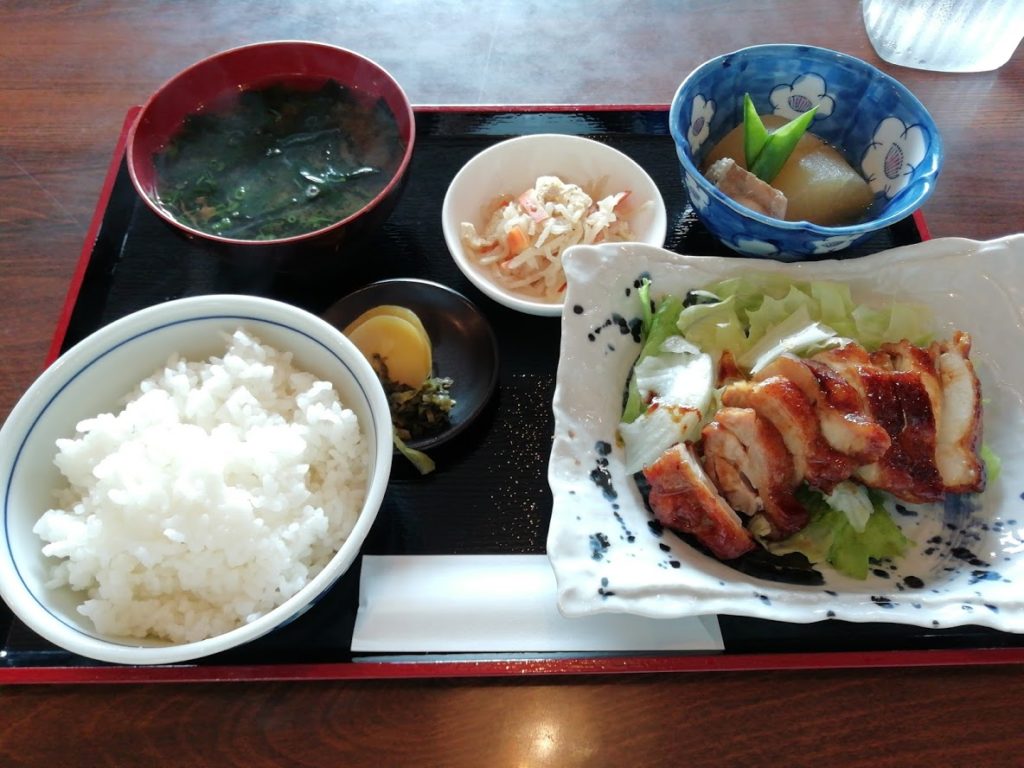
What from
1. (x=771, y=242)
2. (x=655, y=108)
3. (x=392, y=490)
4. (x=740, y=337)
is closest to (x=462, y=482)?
(x=392, y=490)

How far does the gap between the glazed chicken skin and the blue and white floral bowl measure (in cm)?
39

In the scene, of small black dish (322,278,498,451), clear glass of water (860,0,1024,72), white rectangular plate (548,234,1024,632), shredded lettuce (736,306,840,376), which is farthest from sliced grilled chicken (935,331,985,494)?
clear glass of water (860,0,1024,72)

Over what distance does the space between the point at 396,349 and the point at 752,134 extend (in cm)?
109

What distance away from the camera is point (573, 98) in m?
2.44

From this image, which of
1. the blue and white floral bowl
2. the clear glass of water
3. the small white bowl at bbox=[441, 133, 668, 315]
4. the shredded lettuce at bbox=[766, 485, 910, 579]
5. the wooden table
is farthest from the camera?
the clear glass of water

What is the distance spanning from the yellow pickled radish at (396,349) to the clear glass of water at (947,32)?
84.8 inches

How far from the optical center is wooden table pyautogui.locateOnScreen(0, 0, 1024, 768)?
1292mm

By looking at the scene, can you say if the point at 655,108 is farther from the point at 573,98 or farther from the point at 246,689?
the point at 246,689

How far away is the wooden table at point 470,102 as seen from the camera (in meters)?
1.29

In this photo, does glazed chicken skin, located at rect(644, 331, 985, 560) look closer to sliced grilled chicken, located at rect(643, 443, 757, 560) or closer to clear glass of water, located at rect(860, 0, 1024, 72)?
sliced grilled chicken, located at rect(643, 443, 757, 560)

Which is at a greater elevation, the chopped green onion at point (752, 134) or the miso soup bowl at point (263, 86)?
the chopped green onion at point (752, 134)

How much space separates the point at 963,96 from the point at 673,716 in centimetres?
241

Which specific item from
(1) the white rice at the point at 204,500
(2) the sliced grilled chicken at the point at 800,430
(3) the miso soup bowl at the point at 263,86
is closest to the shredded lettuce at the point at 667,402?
(2) the sliced grilled chicken at the point at 800,430

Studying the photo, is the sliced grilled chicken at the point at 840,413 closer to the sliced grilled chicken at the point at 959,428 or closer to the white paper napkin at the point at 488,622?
the sliced grilled chicken at the point at 959,428
